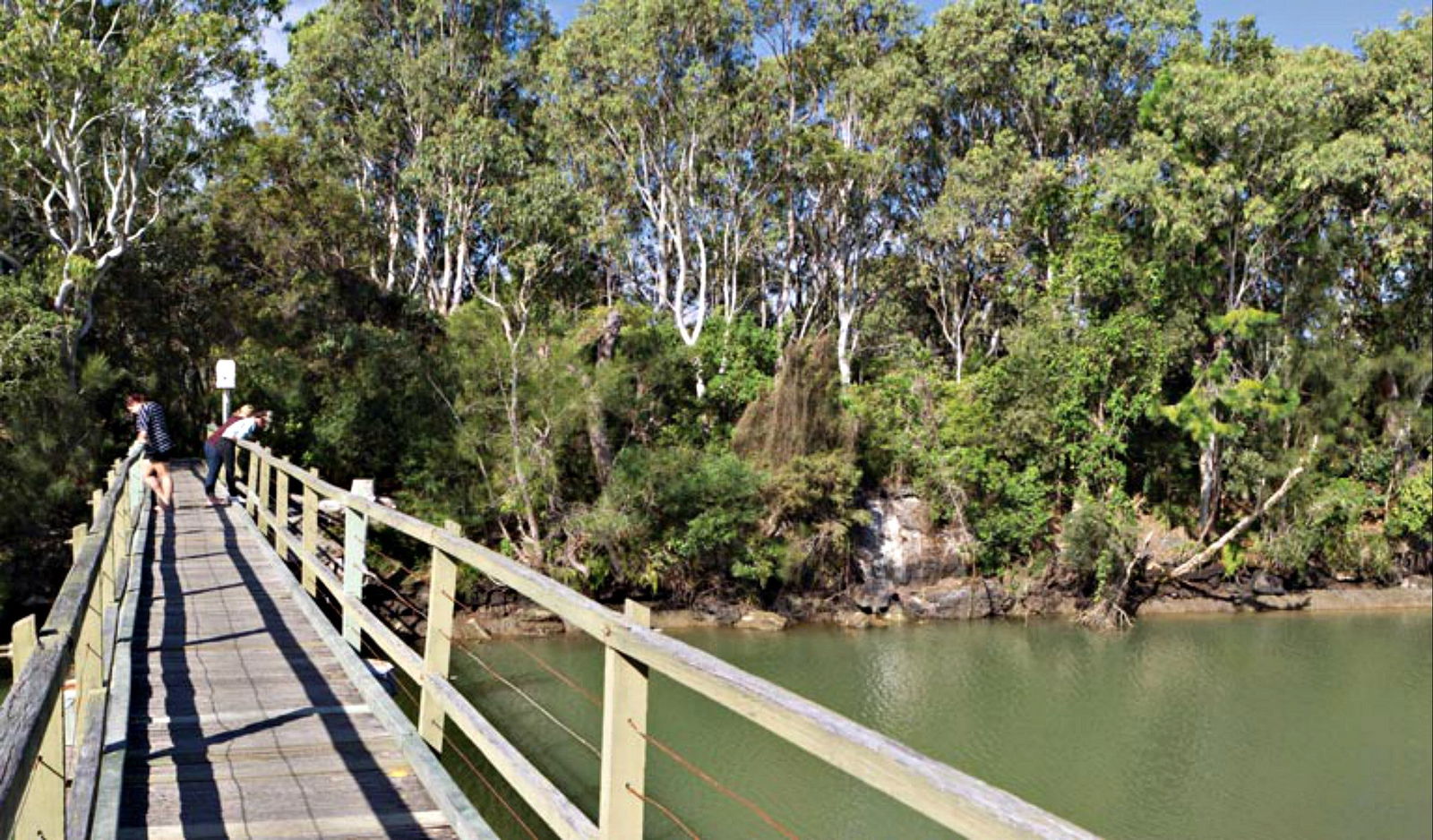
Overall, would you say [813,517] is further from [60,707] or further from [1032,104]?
A: [60,707]

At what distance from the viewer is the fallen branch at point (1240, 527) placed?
2319cm

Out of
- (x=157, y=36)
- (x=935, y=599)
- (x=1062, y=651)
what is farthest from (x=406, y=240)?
(x=1062, y=651)

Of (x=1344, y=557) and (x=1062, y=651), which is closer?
(x=1062, y=651)

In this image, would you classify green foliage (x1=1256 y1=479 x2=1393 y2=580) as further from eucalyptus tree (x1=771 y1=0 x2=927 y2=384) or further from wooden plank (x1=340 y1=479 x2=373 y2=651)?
wooden plank (x1=340 y1=479 x2=373 y2=651)

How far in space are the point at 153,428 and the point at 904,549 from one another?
15.8m

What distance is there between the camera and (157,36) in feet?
56.2

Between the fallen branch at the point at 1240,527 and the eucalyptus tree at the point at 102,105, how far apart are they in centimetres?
2213

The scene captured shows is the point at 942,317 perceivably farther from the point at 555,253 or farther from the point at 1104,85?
the point at 555,253

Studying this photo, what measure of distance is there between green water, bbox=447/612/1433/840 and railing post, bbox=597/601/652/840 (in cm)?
870

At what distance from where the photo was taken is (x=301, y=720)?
448cm

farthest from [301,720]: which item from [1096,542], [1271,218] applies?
[1271,218]

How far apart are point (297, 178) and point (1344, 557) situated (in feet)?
87.9

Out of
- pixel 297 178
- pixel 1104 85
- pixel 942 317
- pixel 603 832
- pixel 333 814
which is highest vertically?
pixel 1104 85

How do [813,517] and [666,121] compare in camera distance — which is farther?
[666,121]
